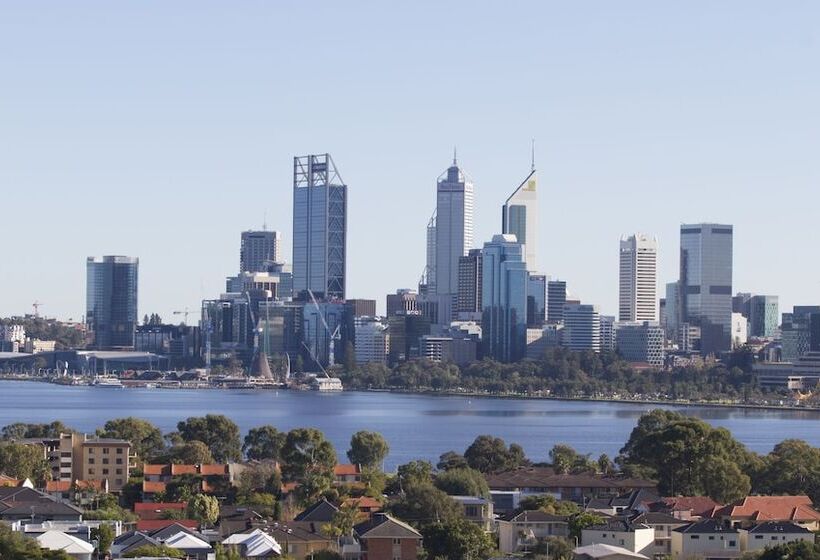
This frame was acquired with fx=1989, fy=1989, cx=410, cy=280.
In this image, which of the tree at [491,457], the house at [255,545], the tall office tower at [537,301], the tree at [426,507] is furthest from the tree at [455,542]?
the tall office tower at [537,301]

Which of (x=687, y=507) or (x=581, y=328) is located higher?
(x=581, y=328)

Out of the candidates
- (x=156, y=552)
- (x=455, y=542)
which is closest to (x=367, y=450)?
(x=455, y=542)

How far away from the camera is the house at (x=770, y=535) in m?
20.2

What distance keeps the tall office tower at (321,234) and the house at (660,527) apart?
107419 mm

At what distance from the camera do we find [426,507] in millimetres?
22281

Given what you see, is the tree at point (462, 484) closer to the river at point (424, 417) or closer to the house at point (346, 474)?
the house at point (346, 474)

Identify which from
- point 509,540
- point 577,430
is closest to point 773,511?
point 509,540

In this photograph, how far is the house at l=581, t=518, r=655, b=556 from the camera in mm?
19703

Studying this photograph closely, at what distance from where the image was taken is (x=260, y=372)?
115125 mm

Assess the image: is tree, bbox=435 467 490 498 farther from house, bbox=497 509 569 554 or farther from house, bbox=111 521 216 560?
house, bbox=111 521 216 560

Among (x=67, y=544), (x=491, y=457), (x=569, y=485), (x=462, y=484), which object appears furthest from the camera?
(x=491, y=457)

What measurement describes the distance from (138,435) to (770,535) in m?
15.7

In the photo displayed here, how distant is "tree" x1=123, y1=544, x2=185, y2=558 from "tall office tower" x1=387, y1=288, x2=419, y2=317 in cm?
10874

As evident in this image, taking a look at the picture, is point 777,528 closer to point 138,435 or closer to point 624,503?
point 624,503
